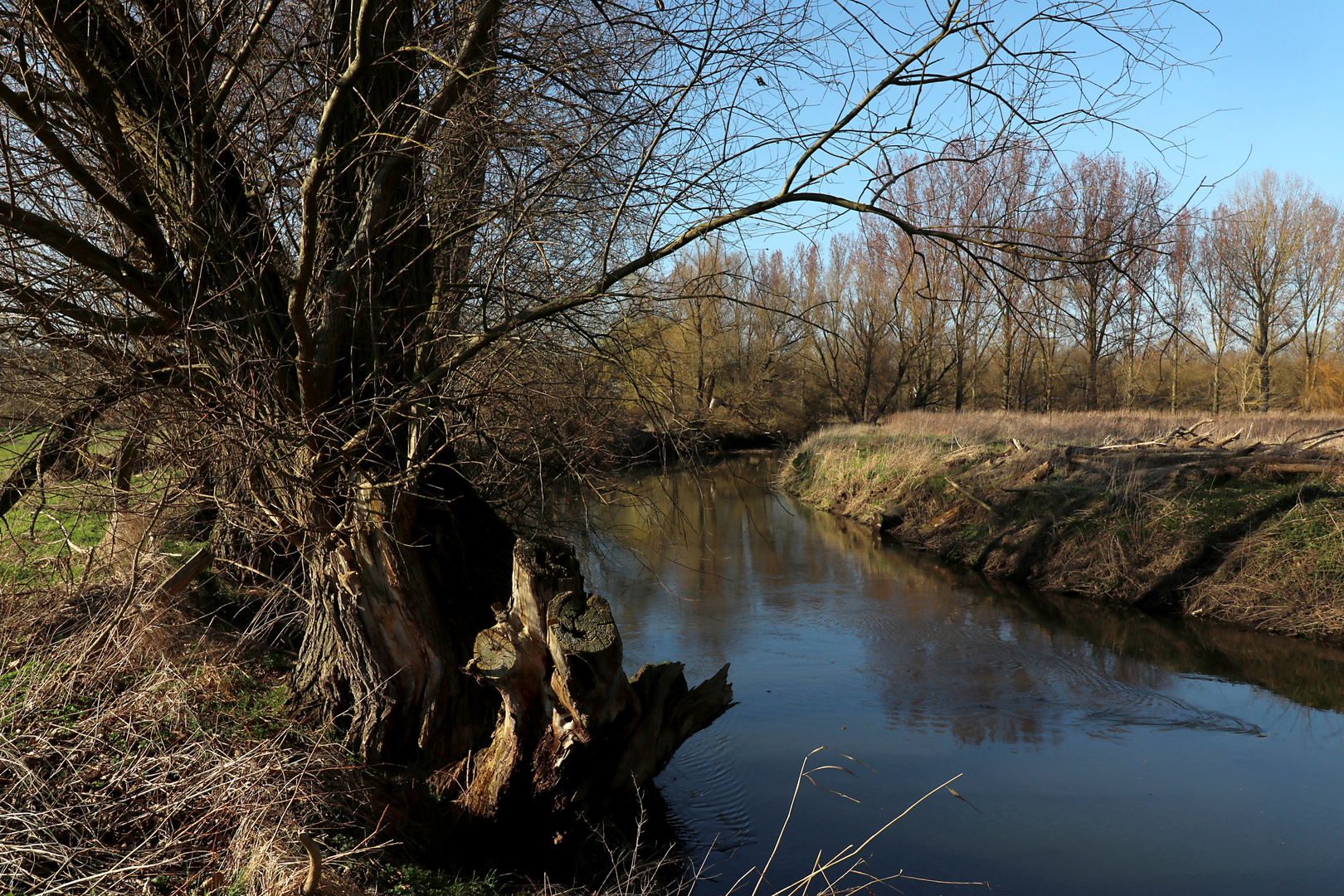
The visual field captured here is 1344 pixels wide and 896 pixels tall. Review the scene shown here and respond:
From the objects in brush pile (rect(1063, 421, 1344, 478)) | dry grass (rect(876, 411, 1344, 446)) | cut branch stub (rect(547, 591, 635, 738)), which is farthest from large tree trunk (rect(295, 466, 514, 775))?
dry grass (rect(876, 411, 1344, 446))

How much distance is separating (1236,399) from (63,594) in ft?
119

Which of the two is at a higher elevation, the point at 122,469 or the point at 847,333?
the point at 847,333

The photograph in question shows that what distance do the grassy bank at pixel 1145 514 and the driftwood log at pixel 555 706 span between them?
2.98m

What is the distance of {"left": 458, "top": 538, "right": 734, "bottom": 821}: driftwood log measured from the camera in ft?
14.1

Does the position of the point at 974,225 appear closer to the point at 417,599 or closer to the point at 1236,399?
the point at 417,599

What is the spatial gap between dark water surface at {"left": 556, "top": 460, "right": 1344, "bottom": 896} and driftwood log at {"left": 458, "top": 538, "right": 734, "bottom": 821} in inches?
33.5

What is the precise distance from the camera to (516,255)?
502 centimetres

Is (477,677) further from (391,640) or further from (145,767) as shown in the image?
(145,767)

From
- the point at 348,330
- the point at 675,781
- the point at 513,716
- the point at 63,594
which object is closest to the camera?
the point at 513,716

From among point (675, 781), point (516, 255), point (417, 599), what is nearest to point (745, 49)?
point (516, 255)

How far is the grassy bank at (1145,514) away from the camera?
9469 mm

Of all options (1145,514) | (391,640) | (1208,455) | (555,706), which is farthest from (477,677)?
(1208,455)

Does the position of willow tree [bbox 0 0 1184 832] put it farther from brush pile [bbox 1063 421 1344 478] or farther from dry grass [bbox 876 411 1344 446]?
dry grass [bbox 876 411 1344 446]

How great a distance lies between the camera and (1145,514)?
36.3ft
